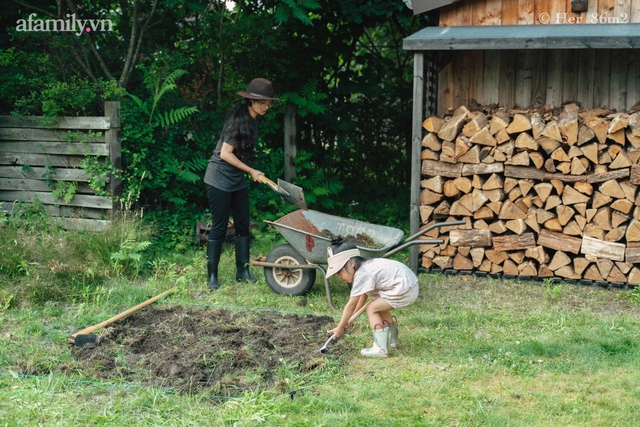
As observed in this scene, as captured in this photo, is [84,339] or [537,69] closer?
[84,339]

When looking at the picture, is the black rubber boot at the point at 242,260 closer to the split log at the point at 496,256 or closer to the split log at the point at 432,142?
the split log at the point at 432,142

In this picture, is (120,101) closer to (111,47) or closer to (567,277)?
(111,47)

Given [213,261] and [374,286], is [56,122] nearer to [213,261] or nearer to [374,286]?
[213,261]

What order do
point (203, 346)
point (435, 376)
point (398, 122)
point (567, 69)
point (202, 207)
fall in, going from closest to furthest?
1. point (435, 376)
2. point (203, 346)
3. point (567, 69)
4. point (202, 207)
5. point (398, 122)

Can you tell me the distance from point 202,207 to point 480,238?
3343 millimetres

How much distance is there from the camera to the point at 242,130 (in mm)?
6898

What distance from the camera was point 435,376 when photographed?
4.82 metres

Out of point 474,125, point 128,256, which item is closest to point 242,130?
point 128,256

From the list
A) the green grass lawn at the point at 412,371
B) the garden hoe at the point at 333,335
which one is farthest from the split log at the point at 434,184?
the garden hoe at the point at 333,335

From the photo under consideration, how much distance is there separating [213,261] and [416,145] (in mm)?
2303

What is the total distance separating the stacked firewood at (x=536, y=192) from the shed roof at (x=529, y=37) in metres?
0.71

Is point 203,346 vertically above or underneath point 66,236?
underneath

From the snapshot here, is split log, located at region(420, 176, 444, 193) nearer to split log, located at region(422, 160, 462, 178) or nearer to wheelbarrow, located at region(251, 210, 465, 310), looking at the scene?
split log, located at region(422, 160, 462, 178)

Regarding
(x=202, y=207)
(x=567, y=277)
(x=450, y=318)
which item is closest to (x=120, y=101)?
(x=202, y=207)
